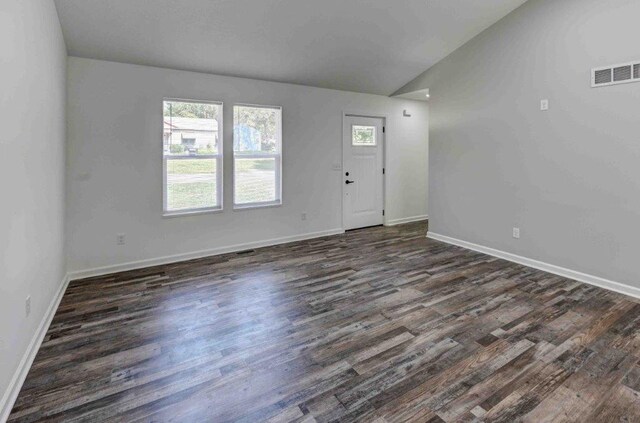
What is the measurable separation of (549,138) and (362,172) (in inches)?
119

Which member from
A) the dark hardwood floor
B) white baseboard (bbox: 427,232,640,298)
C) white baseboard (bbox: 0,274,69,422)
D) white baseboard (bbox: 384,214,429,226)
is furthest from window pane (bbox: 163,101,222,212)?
white baseboard (bbox: 427,232,640,298)

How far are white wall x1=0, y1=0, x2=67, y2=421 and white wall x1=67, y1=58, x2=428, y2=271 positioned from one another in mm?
639

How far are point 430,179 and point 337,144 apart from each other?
65.4 inches

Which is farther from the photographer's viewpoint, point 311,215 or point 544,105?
point 311,215

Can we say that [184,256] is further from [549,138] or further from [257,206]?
[549,138]

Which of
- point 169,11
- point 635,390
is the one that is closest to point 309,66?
point 169,11

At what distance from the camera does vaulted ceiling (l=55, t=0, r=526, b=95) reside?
10.8 ft

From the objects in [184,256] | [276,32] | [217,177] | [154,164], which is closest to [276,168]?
[217,177]

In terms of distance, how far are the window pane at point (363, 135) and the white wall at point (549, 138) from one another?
1.41 meters

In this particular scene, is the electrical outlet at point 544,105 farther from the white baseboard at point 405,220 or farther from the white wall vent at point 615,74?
the white baseboard at point 405,220

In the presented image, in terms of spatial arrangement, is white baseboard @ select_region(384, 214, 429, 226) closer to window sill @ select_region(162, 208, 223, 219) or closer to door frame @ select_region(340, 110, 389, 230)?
door frame @ select_region(340, 110, 389, 230)

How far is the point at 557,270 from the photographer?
153 inches

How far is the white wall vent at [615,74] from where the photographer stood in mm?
3170

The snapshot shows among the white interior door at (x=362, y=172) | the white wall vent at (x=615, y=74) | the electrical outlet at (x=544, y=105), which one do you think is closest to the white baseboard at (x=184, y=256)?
the white interior door at (x=362, y=172)
